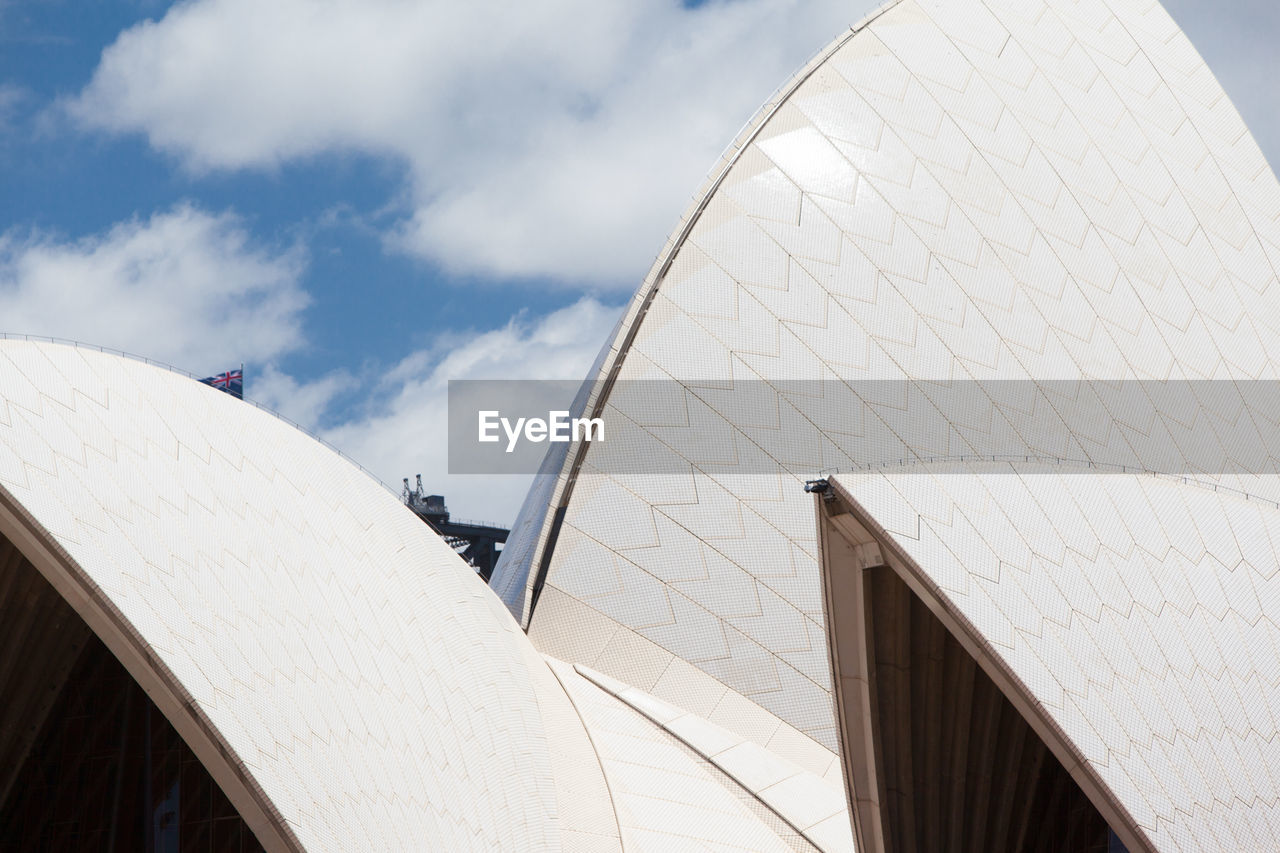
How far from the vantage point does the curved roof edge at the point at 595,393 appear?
14.1m

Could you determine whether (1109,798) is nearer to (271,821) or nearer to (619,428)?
(271,821)

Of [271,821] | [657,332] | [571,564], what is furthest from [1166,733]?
[657,332]

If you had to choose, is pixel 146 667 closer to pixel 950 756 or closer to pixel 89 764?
pixel 89 764

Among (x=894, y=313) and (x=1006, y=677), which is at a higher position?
(x=894, y=313)

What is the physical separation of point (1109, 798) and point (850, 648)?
1844 mm

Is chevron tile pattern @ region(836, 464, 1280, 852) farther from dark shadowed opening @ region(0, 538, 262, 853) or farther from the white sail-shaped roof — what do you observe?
dark shadowed opening @ region(0, 538, 262, 853)

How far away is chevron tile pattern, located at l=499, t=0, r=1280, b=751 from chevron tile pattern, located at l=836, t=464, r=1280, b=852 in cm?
444

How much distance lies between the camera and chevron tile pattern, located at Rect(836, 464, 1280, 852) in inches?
319

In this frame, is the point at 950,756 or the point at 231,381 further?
the point at 231,381

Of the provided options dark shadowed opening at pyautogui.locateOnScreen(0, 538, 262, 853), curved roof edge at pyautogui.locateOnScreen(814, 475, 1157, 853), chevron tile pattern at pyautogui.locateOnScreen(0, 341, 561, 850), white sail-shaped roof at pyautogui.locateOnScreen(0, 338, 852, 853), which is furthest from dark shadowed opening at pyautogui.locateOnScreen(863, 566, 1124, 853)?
dark shadowed opening at pyautogui.locateOnScreen(0, 538, 262, 853)

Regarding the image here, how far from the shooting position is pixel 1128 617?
8.83 m

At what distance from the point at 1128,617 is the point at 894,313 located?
6.59 meters

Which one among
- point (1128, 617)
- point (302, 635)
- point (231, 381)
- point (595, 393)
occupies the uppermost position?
point (231, 381)

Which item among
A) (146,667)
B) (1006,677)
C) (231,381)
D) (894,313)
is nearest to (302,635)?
(146,667)
